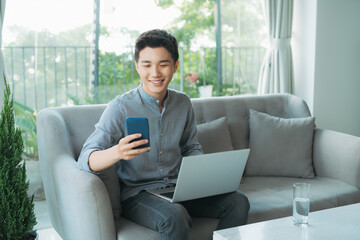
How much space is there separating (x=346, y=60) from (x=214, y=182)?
2455mm

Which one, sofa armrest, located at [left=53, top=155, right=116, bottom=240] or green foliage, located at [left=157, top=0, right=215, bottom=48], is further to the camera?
green foliage, located at [left=157, top=0, right=215, bottom=48]

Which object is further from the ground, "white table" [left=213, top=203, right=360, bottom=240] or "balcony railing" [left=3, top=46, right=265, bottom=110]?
"balcony railing" [left=3, top=46, right=265, bottom=110]

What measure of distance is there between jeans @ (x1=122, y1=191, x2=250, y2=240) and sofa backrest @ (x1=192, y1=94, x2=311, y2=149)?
0.71 meters

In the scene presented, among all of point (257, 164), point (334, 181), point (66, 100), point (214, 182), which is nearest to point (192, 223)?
point (214, 182)

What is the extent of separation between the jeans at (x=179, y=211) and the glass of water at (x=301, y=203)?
0.33 meters

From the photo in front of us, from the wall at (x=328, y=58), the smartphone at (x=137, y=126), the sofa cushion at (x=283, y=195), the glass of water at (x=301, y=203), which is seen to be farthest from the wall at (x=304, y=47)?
the smartphone at (x=137, y=126)

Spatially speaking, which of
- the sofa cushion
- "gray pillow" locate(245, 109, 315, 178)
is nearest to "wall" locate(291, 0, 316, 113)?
"gray pillow" locate(245, 109, 315, 178)

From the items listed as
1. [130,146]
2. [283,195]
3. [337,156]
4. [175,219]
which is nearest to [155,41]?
[130,146]

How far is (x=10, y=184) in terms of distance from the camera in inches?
79.8

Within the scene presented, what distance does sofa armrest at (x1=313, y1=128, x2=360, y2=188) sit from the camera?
2412 millimetres

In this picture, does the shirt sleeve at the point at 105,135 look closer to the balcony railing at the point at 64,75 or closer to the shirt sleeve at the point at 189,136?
the shirt sleeve at the point at 189,136

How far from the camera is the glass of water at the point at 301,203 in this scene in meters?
1.55

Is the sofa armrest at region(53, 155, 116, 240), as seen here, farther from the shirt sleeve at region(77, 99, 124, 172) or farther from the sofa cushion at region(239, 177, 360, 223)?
the sofa cushion at region(239, 177, 360, 223)

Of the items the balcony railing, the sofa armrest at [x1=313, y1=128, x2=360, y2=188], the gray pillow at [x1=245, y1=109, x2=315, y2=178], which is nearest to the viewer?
the sofa armrest at [x1=313, y1=128, x2=360, y2=188]
